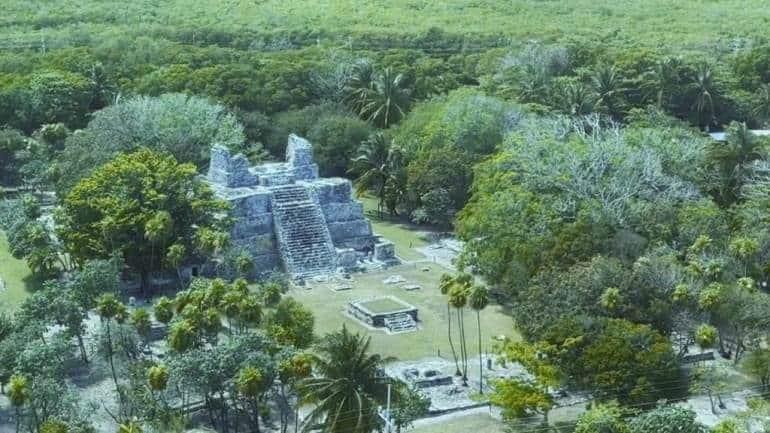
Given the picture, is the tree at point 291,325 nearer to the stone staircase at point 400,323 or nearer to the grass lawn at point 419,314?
the grass lawn at point 419,314

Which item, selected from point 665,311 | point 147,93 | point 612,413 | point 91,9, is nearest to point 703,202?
point 665,311

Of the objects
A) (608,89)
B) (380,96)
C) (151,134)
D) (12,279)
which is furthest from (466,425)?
(608,89)

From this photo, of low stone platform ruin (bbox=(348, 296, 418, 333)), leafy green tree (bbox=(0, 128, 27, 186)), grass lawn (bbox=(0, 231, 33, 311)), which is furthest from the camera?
leafy green tree (bbox=(0, 128, 27, 186))

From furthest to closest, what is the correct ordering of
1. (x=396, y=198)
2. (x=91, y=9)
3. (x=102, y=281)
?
(x=91, y=9)
(x=396, y=198)
(x=102, y=281)

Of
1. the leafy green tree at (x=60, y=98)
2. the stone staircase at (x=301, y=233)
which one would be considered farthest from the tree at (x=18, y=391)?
the leafy green tree at (x=60, y=98)

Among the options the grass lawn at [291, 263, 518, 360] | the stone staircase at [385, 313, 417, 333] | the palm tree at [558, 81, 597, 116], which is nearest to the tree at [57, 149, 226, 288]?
the grass lawn at [291, 263, 518, 360]

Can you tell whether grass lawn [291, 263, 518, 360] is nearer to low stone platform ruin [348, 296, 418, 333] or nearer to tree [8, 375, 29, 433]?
low stone platform ruin [348, 296, 418, 333]

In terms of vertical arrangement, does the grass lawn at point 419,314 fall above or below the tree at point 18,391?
below

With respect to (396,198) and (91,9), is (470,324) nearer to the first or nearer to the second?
(396,198)
